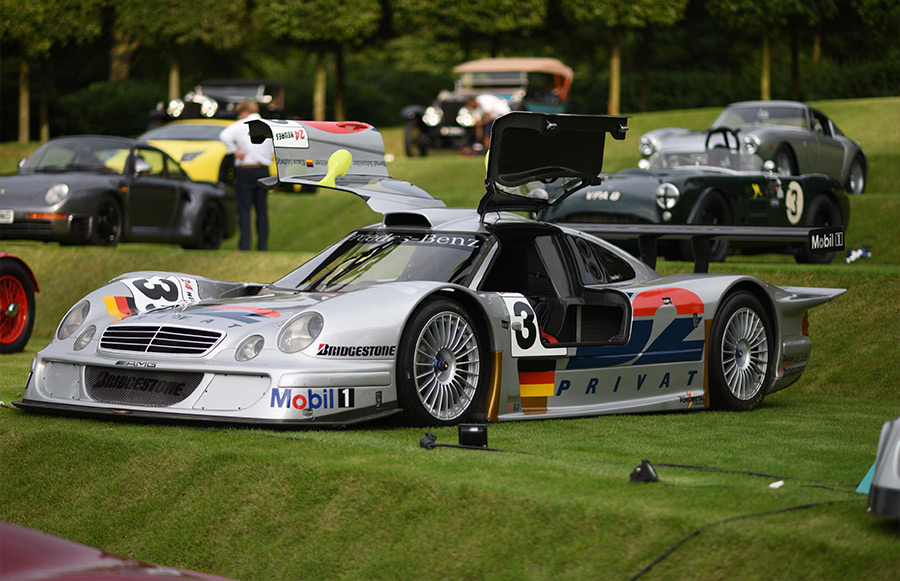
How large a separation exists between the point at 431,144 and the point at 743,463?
21322mm

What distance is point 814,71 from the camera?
3669cm

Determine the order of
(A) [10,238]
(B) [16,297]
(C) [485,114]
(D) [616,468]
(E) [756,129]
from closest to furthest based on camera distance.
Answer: (D) [616,468], (B) [16,297], (A) [10,238], (E) [756,129], (C) [485,114]

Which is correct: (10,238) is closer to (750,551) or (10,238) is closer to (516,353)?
(516,353)

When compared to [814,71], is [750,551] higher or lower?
lower

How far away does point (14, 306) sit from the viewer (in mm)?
10500

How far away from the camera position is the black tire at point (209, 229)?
634 inches

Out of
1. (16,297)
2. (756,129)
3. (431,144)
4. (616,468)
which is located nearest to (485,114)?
(431,144)

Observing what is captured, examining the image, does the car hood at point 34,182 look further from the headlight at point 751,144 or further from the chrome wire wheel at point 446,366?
the chrome wire wheel at point 446,366

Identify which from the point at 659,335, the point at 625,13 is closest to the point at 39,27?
the point at 625,13

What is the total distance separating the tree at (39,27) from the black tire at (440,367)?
28.9m

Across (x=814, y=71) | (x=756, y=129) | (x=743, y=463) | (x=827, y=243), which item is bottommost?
(x=743, y=463)

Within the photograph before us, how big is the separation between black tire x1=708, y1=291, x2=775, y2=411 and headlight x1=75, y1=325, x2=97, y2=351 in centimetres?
371

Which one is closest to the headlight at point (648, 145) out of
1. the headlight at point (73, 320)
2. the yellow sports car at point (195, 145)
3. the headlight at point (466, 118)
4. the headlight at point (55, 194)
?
the yellow sports car at point (195, 145)

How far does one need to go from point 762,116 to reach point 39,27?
77.2ft
